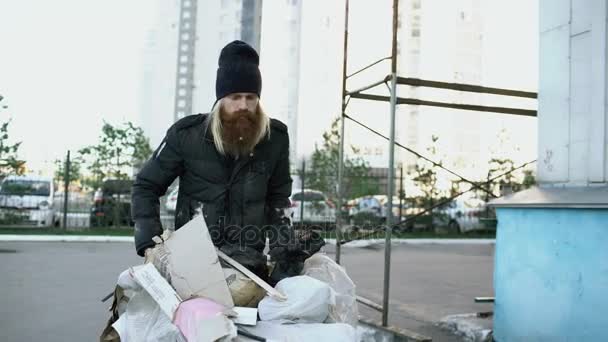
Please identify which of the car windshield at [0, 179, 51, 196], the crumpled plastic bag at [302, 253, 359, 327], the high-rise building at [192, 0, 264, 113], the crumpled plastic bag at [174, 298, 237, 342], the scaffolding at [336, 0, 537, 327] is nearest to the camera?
the crumpled plastic bag at [174, 298, 237, 342]

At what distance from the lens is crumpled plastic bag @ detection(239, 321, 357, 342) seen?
185 cm

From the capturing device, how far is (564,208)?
12.1 ft

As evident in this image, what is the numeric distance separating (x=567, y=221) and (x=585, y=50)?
1314mm

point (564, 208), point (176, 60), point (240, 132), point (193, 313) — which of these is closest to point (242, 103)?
point (240, 132)

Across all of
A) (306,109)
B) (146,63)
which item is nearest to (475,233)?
(306,109)

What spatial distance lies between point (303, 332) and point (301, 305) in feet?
0.34

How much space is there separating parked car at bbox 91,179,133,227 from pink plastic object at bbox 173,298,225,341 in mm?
14720

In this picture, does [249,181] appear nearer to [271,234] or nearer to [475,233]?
[271,234]

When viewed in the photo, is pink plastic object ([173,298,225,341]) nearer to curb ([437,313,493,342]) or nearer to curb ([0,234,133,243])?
curb ([437,313,493,342])

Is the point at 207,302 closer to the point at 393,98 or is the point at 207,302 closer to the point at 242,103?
the point at 242,103

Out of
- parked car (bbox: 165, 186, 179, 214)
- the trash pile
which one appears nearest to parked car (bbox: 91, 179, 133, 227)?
parked car (bbox: 165, 186, 179, 214)

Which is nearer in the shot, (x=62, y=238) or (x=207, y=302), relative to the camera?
(x=207, y=302)

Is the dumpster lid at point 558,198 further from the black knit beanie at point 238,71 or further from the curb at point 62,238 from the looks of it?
the curb at point 62,238

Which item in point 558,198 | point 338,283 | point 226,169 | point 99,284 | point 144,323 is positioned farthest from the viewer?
point 99,284
